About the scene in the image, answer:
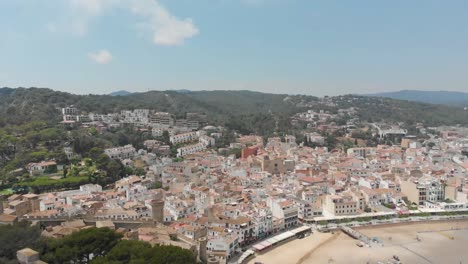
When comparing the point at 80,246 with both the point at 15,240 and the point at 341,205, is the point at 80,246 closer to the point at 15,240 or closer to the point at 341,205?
the point at 15,240

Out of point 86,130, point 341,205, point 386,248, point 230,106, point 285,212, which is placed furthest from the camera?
point 230,106

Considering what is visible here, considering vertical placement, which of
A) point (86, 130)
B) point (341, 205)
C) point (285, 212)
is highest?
point (86, 130)

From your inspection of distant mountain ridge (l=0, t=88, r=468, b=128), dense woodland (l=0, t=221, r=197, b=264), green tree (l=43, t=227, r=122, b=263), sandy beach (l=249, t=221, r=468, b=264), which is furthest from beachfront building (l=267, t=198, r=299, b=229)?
distant mountain ridge (l=0, t=88, r=468, b=128)

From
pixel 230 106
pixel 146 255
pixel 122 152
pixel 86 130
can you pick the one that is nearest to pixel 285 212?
pixel 146 255

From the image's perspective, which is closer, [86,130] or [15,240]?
[15,240]

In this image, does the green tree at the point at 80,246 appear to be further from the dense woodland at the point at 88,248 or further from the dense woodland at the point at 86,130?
the dense woodland at the point at 86,130

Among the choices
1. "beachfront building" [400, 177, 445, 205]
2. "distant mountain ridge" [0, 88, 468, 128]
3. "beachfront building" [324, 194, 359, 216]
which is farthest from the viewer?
"distant mountain ridge" [0, 88, 468, 128]

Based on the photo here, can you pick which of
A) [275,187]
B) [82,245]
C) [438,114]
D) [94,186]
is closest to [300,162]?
[275,187]

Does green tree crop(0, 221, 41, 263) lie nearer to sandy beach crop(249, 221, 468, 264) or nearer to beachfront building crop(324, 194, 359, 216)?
sandy beach crop(249, 221, 468, 264)

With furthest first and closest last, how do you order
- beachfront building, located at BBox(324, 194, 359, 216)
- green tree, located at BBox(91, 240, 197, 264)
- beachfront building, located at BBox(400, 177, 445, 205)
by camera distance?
beachfront building, located at BBox(400, 177, 445, 205), beachfront building, located at BBox(324, 194, 359, 216), green tree, located at BBox(91, 240, 197, 264)
